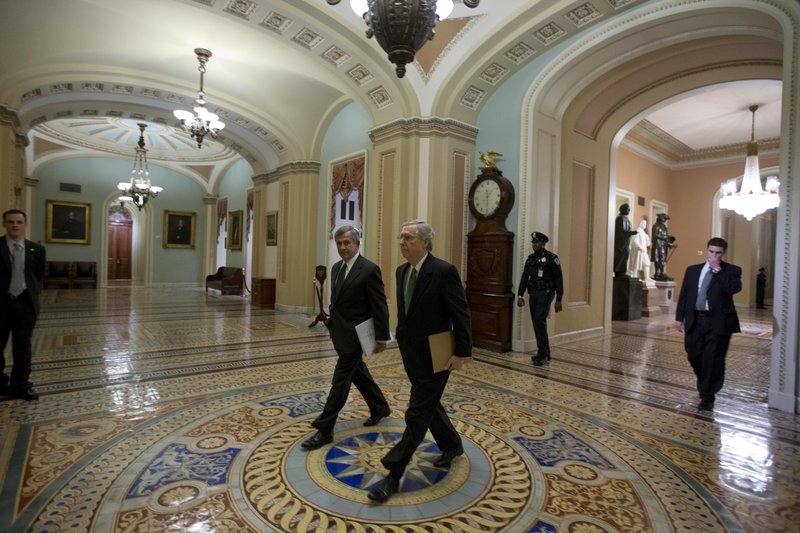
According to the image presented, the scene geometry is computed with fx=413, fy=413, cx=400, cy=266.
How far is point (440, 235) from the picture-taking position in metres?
6.10

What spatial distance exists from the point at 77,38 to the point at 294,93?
3359mm

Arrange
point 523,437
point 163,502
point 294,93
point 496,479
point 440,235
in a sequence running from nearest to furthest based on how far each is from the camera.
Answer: point 163,502 → point 496,479 → point 523,437 → point 440,235 → point 294,93

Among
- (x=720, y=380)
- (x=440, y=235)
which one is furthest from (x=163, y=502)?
(x=440, y=235)

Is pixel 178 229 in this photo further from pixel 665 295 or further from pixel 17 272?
pixel 665 295

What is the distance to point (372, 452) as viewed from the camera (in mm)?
2584

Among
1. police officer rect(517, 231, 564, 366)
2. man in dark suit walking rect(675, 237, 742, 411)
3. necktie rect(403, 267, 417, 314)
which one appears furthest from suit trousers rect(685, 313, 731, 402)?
necktie rect(403, 267, 417, 314)

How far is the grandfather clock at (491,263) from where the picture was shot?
5.66 m

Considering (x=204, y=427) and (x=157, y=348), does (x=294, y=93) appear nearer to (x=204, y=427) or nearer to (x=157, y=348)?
(x=157, y=348)

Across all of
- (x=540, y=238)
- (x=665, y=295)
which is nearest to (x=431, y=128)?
(x=540, y=238)

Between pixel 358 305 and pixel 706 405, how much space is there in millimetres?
3205

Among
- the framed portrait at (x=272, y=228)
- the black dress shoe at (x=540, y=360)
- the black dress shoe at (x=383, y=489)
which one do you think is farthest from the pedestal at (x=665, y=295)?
the black dress shoe at (x=383, y=489)

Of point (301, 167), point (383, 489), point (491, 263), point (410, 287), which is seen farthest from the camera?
point (301, 167)

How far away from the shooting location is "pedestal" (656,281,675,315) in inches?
431

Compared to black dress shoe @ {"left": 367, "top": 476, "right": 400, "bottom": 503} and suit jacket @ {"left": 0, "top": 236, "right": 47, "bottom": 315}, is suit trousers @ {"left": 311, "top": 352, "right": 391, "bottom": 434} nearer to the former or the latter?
black dress shoe @ {"left": 367, "top": 476, "right": 400, "bottom": 503}
